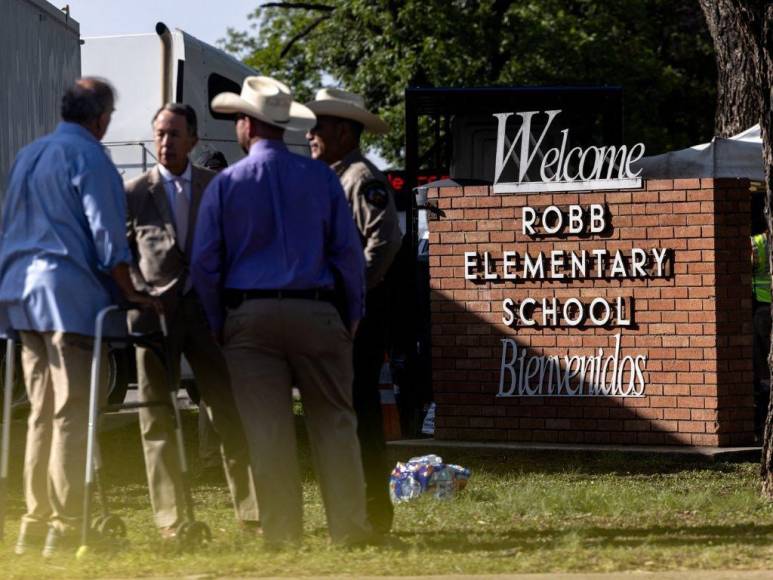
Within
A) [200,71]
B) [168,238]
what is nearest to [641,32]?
[200,71]

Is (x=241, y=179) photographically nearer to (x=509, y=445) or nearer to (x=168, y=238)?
(x=168, y=238)

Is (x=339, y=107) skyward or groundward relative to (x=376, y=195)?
skyward

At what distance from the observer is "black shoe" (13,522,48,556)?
260 inches

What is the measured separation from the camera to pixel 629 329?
35.7ft

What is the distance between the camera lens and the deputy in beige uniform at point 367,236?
684 centimetres

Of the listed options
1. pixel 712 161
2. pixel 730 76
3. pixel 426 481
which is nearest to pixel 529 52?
pixel 730 76

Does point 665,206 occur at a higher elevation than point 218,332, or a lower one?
higher

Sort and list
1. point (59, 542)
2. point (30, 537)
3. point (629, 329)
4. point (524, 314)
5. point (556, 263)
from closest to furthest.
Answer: point (59, 542), point (30, 537), point (629, 329), point (556, 263), point (524, 314)

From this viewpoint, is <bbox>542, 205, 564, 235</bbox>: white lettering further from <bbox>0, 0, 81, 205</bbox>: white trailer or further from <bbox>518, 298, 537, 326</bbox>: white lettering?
<bbox>0, 0, 81, 205</bbox>: white trailer

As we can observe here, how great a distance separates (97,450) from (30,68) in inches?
279

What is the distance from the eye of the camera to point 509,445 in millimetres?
10930

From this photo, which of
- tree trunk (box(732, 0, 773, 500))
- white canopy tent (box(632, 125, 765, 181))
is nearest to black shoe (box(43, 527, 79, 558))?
tree trunk (box(732, 0, 773, 500))

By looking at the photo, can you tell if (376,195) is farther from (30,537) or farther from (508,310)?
(508,310)

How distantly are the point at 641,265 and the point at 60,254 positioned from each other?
210 inches
